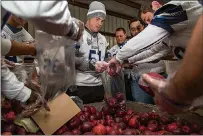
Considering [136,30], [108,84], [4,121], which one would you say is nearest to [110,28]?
[136,30]

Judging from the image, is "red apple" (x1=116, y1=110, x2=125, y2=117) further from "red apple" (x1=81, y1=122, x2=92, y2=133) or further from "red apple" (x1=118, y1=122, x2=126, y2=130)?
"red apple" (x1=81, y1=122, x2=92, y2=133)

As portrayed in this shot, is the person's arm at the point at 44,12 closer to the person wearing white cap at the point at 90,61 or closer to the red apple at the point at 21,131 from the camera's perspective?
the red apple at the point at 21,131

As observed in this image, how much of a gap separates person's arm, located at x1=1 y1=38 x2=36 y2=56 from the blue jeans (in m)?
1.30

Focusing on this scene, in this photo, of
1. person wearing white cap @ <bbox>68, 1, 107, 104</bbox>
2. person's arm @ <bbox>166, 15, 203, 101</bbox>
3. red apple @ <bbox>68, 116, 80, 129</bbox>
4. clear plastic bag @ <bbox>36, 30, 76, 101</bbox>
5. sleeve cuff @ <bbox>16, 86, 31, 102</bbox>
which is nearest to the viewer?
person's arm @ <bbox>166, 15, 203, 101</bbox>

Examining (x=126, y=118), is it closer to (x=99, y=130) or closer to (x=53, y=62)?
(x=99, y=130)

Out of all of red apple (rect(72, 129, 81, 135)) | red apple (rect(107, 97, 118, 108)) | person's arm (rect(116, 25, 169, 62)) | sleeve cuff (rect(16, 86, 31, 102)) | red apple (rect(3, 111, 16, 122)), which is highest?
person's arm (rect(116, 25, 169, 62))

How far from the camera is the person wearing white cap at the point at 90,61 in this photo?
2.20 meters

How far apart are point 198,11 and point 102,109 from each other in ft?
3.06

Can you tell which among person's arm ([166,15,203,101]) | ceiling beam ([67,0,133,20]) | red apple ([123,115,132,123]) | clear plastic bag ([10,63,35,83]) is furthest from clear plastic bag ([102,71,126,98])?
ceiling beam ([67,0,133,20])

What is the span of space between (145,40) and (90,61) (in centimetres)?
86

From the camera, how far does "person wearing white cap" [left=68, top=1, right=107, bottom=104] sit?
7.23 ft

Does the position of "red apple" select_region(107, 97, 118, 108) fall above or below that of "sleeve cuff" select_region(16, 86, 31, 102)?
below

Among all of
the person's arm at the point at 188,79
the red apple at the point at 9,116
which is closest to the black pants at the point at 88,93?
the red apple at the point at 9,116

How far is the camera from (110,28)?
6.12 metres
